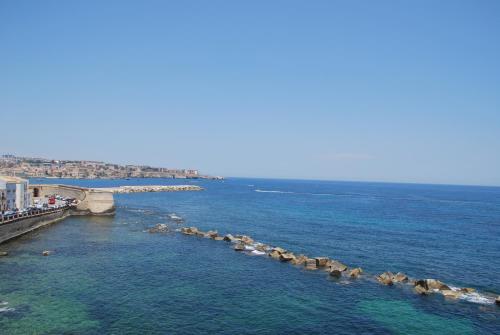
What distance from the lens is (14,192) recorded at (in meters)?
65.4

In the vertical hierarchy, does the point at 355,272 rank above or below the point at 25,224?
below

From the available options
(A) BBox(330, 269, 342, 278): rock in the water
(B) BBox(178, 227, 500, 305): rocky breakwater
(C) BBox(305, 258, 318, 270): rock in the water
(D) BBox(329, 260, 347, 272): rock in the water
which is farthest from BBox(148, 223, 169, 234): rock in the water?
(A) BBox(330, 269, 342, 278): rock in the water

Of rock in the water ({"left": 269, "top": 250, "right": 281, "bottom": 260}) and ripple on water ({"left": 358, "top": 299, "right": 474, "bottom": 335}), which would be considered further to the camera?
rock in the water ({"left": 269, "top": 250, "right": 281, "bottom": 260})

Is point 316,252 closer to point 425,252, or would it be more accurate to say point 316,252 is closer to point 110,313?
point 425,252

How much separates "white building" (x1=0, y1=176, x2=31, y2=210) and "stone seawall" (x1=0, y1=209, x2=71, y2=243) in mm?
5474

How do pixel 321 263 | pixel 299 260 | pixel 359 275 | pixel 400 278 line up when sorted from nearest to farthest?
1. pixel 400 278
2. pixel 359 275
3. pixel 321 263
4. pixel 299 260

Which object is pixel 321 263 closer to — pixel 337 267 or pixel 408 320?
pixel 337 267

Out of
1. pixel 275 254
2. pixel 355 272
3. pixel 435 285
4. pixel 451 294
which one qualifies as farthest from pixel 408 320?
pixel 275 254

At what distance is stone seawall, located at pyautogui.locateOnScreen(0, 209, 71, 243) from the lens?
5012 cm

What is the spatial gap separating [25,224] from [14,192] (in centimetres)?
1122

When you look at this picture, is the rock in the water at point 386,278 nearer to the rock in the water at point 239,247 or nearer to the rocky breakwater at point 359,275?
the rocky breakwater at point 359,275

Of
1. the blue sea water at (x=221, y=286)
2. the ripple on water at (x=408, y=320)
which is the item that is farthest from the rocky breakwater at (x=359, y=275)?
the ripple on water at (x=408, y=320)

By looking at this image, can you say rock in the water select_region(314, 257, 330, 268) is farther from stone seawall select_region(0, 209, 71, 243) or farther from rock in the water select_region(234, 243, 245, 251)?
stone seawall select_region(0, 209, 71, 243)

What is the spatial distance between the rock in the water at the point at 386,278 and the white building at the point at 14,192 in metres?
57.5
